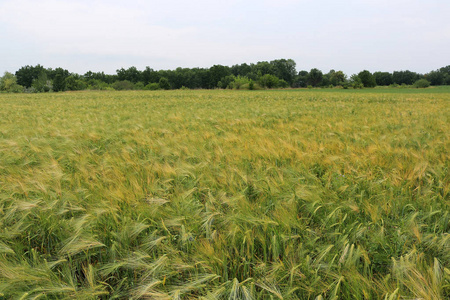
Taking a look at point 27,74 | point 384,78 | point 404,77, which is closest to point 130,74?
point 27,74

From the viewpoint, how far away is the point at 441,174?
2.46 metres

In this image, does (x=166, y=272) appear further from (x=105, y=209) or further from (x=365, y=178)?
(x=365, y=178)

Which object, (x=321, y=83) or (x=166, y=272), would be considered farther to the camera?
(x=321, y=83)

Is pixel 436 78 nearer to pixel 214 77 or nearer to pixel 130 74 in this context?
pixel 214 77

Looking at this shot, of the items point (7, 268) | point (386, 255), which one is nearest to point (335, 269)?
point (386, 255)

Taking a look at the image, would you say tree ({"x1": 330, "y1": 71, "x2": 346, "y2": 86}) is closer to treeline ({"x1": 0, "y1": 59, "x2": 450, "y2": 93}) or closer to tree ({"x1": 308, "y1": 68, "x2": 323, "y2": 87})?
treeline ({"x1": 0, "y1": 59, "x2": 450, "y2": 93})

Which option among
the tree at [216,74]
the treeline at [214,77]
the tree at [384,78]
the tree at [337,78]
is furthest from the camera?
the tree at [384,78]

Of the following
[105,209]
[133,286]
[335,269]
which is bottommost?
[133,286]

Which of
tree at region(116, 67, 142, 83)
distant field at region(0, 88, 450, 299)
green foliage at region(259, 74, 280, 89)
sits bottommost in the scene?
distant field at region(0, 88, 450, 299)

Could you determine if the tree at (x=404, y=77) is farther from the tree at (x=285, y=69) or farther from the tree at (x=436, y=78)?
the tree at (x=285, y=69)

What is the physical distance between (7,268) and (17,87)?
91840 mm

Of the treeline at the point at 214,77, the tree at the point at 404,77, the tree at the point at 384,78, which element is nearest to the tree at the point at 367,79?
the treeline at the point at 214,77

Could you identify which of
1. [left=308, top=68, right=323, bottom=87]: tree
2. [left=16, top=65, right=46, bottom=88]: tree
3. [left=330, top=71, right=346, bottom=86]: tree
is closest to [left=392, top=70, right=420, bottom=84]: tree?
[left=330, top=71, right=346, bottom=86]: tree

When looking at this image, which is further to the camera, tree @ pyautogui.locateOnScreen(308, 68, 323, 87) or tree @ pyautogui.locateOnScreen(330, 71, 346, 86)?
tree @ pyautogui.locateOnScreen(308, 68, 323, 87)
